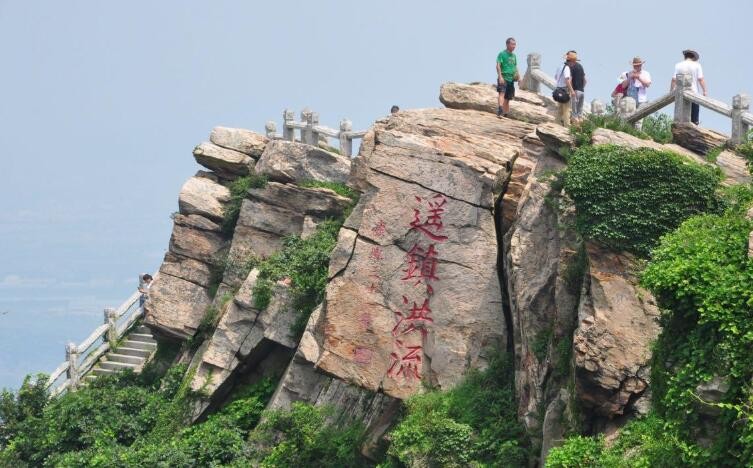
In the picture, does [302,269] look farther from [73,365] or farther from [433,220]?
[73,365]

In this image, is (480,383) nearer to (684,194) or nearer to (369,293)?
(369,293)

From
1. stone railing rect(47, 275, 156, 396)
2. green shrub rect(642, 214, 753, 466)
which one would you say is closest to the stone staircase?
stone railing rect(47, 275, 156, 396)

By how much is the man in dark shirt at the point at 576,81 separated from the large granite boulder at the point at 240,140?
790 centimetres

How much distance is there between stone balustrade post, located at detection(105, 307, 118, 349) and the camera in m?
31.1

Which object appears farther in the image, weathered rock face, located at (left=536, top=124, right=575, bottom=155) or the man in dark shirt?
the man in dark shirt

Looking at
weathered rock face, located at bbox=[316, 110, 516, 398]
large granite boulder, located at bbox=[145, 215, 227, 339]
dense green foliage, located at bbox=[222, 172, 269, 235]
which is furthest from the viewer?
dense green foliage, located at bbox=[222, 172, 269, 235]

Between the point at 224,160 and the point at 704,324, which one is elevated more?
the point at 704,324

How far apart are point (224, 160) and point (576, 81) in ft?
27.3

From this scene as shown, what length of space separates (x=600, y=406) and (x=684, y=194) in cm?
293

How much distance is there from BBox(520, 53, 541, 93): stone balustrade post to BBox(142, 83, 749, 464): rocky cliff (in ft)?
2.58

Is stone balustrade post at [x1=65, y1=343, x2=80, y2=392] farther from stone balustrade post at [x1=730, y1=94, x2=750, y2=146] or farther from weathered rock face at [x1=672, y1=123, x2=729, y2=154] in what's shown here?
stone balustrade post at [x1=730, y1=94, x2=750, y2=146]

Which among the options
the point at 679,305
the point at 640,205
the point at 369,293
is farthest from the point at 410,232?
the point at 679,305

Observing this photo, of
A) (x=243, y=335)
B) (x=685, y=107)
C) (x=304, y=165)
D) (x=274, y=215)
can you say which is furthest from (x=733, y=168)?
(x=274, y=215)

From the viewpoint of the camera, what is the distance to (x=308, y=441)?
74.5ft
